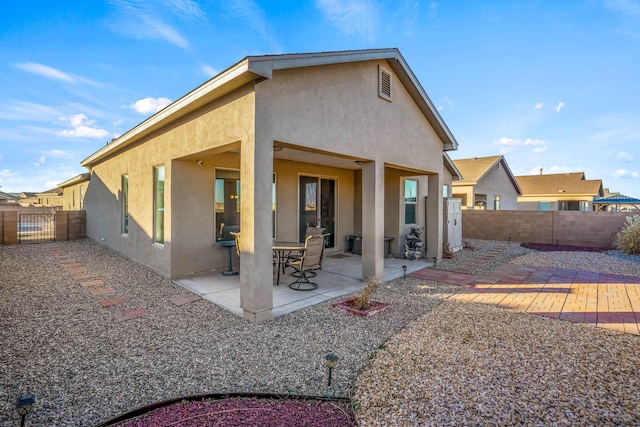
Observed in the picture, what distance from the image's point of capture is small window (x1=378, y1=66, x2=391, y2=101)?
6.65 m

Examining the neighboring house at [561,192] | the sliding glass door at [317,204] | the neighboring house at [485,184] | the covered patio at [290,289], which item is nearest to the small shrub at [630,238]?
the neighboring house at [485,184]

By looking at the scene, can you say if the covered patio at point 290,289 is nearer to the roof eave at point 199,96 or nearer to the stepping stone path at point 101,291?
the stepping stone path at point 101,291

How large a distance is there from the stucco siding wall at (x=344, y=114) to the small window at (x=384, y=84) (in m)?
0.11

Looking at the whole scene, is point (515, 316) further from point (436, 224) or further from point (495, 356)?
point (436, 224)

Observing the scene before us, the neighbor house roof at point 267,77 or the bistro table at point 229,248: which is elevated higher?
the neighbor house roof at point 267,77

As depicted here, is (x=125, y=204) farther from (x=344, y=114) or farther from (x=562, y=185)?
(x=562, y=185)

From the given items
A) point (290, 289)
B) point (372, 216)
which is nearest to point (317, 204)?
point (372, 216)

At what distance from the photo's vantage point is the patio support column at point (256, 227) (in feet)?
14.1

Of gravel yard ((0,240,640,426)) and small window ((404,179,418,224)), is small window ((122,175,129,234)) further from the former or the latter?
small window ((404,179,418,224))

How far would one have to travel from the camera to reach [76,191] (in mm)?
18047

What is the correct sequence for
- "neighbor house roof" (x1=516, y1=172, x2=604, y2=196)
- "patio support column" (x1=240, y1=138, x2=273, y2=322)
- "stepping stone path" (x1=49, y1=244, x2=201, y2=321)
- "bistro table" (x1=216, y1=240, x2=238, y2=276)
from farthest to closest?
"neighbor house roof" (x1=516, y1=172, x2=604, y2=196) < "bistro table" (x1=216, y1=240, x2=238, y2=276) < "stepping stone path" (x1=49, y1=244, x2=201, y2=321) < "patio support column" (x1=240, y1=138, x2=273, y2=322)

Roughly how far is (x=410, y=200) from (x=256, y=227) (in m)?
7.42

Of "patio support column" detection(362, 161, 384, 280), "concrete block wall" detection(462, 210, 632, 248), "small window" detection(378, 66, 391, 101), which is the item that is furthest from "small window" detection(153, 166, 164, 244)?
"concrete block wall" detection(462, 210, 632, 248)

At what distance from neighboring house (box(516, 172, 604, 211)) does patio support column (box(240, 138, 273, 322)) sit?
31.7m
